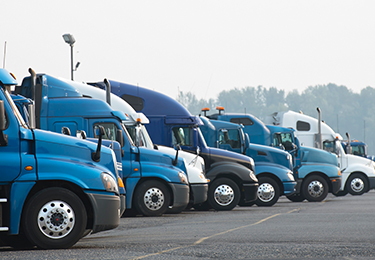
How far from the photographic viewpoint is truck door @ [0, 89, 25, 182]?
8406 mm

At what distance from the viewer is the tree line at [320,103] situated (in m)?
156

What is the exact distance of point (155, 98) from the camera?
60.0 feet

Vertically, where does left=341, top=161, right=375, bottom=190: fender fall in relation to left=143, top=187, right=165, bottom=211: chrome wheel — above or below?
above

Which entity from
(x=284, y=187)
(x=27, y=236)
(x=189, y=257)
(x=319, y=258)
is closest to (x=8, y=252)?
(x=27, y=236)

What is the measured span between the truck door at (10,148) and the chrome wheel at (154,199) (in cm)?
664

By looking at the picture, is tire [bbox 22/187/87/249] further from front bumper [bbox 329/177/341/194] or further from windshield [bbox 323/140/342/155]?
windshield [bbox 323/140/342/155]

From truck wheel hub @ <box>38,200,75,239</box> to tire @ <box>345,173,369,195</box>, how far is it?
19608mm

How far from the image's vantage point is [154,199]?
15.0m

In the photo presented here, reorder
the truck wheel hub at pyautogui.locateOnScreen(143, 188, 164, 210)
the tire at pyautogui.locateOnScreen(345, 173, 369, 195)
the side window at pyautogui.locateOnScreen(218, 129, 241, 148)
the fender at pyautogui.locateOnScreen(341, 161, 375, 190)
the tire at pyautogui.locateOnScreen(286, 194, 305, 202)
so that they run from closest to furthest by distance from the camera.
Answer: the truck wheel hub at pyautogui.locateOnScreen(143, 188, 164, 210), the side window at pyautogui.locateOnScreen(218, 129, 241, 148), the tire at pyautogui.locateOnScreen(286, 194, 305, 202), the fender at pyautogui.locateOnScreen(341, 161, 375, 190), the tire at pyautogui.locateOnScreen(345, 173, 369, 195)

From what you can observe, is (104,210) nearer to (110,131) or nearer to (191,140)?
(110,131)

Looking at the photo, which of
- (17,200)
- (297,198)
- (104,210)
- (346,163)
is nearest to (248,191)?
(297,198)

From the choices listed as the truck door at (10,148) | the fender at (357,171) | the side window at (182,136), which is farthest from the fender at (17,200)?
the fender at (357,171)

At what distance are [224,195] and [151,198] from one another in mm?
3506

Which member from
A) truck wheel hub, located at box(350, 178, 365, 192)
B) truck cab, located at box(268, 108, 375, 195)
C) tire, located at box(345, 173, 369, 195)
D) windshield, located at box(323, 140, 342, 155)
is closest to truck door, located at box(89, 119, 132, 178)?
truck cab, located at box(268, 108, 375, 195)
